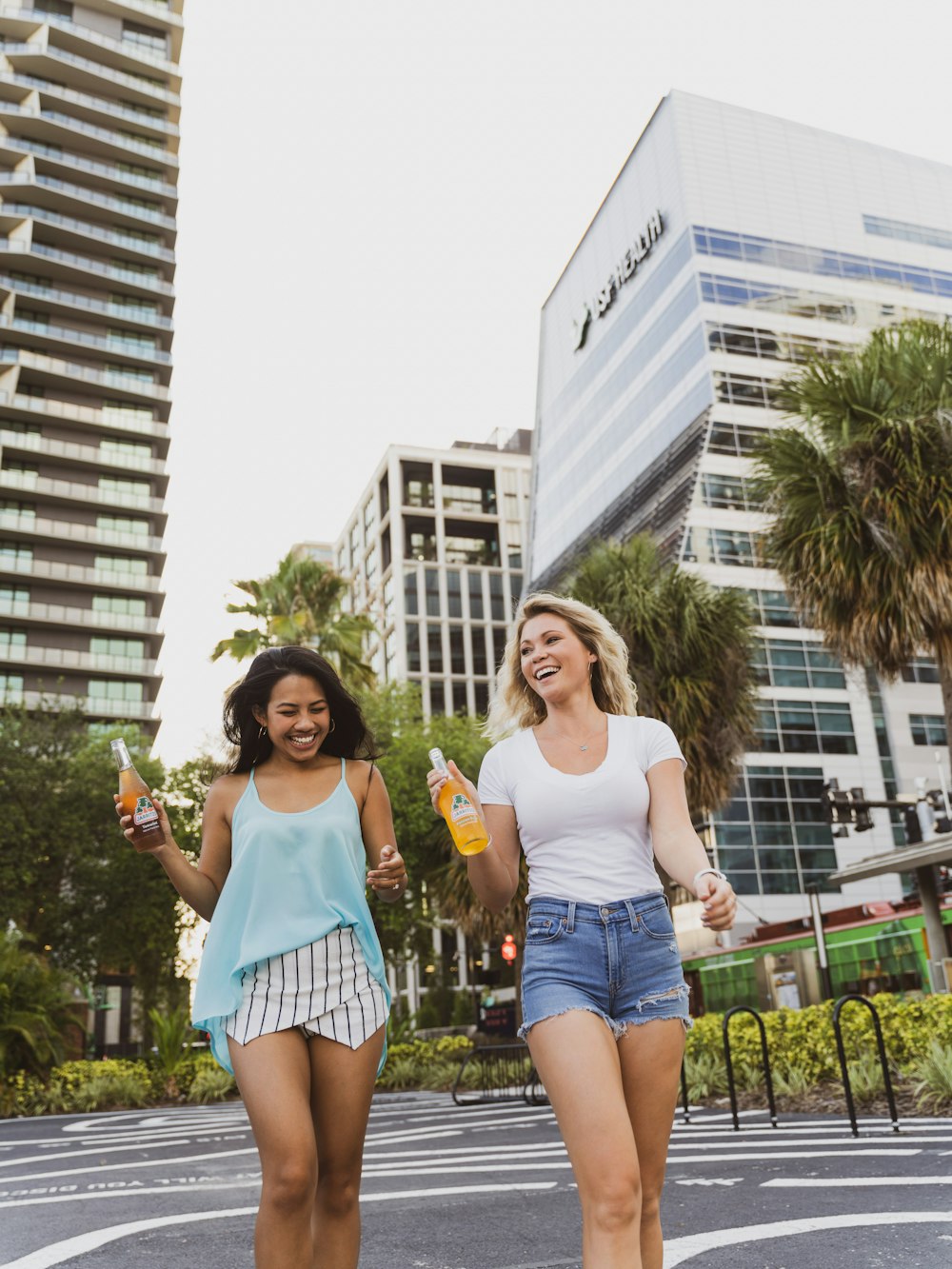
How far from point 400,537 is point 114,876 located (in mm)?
55808

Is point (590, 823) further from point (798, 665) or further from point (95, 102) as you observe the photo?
point (95, 102)

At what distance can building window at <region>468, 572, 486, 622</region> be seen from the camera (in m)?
83.9

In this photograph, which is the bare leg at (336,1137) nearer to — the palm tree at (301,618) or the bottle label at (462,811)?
the bottle label at (462,811)

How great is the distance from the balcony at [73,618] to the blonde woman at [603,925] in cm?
6164

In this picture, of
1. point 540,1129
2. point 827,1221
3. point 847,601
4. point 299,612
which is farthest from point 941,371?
point 299,612

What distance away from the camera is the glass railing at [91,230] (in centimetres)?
6550

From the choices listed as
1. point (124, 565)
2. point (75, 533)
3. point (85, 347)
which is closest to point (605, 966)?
point (75, 533)

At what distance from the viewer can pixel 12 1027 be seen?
63.1 feet

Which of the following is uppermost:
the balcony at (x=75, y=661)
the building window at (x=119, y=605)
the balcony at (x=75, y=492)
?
the balcony at (x=75, y=492)

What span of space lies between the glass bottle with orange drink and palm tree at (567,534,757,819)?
13973 mm

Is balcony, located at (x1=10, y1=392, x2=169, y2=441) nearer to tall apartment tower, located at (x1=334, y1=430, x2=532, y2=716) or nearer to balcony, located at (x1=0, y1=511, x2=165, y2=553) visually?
balcony, located at (x1=0, y1=511, x2=165, y2=553)

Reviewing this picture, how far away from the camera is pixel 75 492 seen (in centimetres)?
6353

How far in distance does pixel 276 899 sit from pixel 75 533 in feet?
210

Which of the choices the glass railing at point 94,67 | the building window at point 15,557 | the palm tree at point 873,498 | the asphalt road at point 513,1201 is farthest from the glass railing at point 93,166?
the asphalt road at point 513,1201
